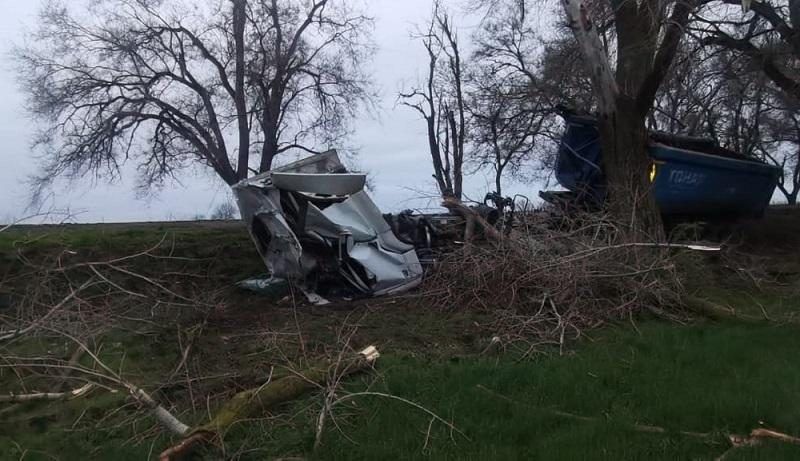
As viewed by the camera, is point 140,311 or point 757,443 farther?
point 140,311

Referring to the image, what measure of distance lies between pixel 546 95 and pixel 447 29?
16.0 m

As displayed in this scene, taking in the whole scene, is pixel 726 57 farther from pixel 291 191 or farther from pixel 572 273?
pixel 291 191

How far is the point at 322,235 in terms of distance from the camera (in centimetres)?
1037

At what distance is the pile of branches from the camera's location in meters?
8.66

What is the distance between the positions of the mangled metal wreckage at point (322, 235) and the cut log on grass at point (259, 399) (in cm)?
339

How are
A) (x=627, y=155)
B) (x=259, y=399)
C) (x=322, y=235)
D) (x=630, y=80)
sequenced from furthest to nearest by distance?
(x=630, y=80) → (x=627, y=155) → (x=322, y=235) → (x=259, y=399)

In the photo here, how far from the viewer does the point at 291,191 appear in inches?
408

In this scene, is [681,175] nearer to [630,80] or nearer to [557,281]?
[630,80]

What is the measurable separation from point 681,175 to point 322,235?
7.37m

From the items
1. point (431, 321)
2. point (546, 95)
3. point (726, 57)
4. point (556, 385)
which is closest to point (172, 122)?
point (546, 95)

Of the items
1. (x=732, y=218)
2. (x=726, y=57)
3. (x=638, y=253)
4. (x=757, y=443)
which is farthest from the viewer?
(x=732, y=218)

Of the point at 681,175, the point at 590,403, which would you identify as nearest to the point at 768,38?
the point at 681,175

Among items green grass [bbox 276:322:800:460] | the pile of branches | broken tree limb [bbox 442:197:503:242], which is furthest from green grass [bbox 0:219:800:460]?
broken tree limb [bbox 442:197:503:242]

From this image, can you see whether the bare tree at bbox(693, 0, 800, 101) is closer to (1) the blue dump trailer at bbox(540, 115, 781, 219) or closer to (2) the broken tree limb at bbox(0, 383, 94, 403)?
(1) the blue dump trailer at bbox(540, 115, 781, 219)
